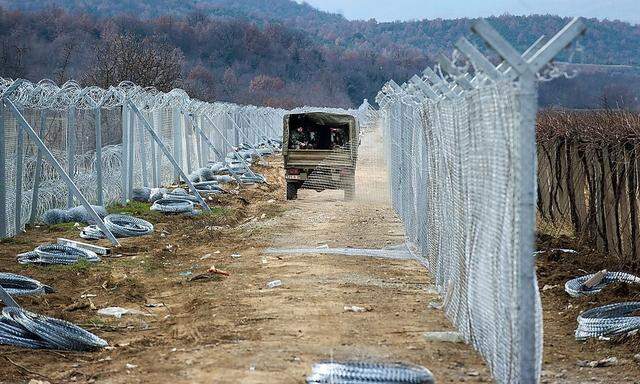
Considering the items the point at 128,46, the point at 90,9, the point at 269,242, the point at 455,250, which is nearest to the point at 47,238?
the point at 269,242

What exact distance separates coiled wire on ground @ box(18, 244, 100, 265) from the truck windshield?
1318 cm

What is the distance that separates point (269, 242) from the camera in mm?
→ 16672

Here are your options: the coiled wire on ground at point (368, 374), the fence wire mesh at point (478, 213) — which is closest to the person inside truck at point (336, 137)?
the fence wire mesh at point (478, 213)

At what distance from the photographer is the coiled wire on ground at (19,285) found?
11414 mm

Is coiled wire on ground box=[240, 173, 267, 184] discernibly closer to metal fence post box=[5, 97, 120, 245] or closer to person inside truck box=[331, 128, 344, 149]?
person inside truck box=[331, 128, 344, 149]

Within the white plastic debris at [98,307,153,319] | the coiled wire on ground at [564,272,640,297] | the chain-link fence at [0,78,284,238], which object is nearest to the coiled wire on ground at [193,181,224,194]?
the chain-link fence at [0,78,284,238]

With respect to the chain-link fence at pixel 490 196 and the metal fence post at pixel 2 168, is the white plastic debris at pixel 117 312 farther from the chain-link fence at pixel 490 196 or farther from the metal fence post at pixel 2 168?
the metal fence post at pixel 2 168

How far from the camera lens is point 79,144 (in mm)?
21125

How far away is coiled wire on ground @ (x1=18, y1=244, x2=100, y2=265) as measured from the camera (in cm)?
1413

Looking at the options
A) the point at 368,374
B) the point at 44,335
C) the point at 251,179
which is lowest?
the point at 251,179

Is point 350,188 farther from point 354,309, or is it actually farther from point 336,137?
point 354,309

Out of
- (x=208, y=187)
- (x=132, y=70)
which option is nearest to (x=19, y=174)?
(x=208, y=187)

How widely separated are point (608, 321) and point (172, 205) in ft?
43.2

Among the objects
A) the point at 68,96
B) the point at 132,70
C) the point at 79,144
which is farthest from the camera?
the point at 132,70
